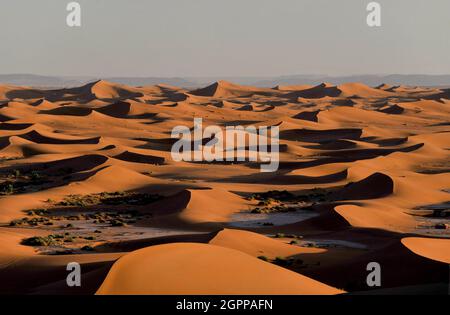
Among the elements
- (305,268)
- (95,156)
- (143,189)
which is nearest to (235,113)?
(95,156)

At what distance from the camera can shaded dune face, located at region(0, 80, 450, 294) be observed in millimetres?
14500

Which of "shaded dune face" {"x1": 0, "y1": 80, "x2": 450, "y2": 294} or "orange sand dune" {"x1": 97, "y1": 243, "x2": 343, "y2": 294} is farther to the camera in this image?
"shaded dune face" {"x1": 0, "y1": 80, "x2": 450, "y2": 294}

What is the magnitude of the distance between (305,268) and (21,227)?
43.6 ft

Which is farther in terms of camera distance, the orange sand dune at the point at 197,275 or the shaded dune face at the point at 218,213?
the shaded dune face at the point at 218,213

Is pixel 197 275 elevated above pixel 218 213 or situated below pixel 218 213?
above

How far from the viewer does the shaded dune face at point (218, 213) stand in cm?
1450

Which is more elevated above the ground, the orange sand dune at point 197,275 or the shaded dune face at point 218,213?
the orange sand dune at point 197,275

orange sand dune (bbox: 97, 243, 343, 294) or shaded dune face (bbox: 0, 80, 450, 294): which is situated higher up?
orange sand dune (bbox: 97, 243, 343, 294)

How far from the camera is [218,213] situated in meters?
30.9

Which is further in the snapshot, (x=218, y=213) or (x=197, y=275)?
(x=218, y=213)

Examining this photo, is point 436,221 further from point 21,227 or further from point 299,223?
point 21,227

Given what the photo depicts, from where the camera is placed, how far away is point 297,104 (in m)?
130
